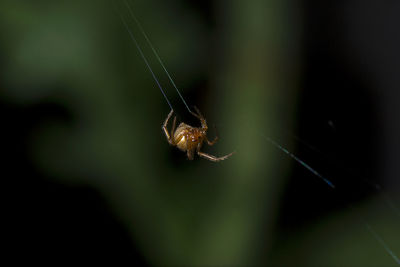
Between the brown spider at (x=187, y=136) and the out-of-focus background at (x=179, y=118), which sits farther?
the brown spider at (x=187, y=136)

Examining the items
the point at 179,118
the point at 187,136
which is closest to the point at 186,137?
the point at 187,136

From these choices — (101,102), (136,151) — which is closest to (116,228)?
(136,151)

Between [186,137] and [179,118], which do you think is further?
[179,118]

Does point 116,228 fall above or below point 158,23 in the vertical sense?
below

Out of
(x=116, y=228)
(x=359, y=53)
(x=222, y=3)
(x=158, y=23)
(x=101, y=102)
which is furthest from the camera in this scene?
(x=359, y=53)

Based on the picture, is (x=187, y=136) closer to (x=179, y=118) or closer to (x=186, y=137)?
(x=186, y=137)

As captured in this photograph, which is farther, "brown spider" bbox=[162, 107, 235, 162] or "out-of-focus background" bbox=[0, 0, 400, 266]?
"brown spider" bbox=[162, 107, 235, 162]

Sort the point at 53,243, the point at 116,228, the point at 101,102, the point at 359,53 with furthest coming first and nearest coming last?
the point at 359,53, the point at 53,243, the point at 116,228, the point at 101,102

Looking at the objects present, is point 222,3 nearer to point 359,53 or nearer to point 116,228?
point 359,53
